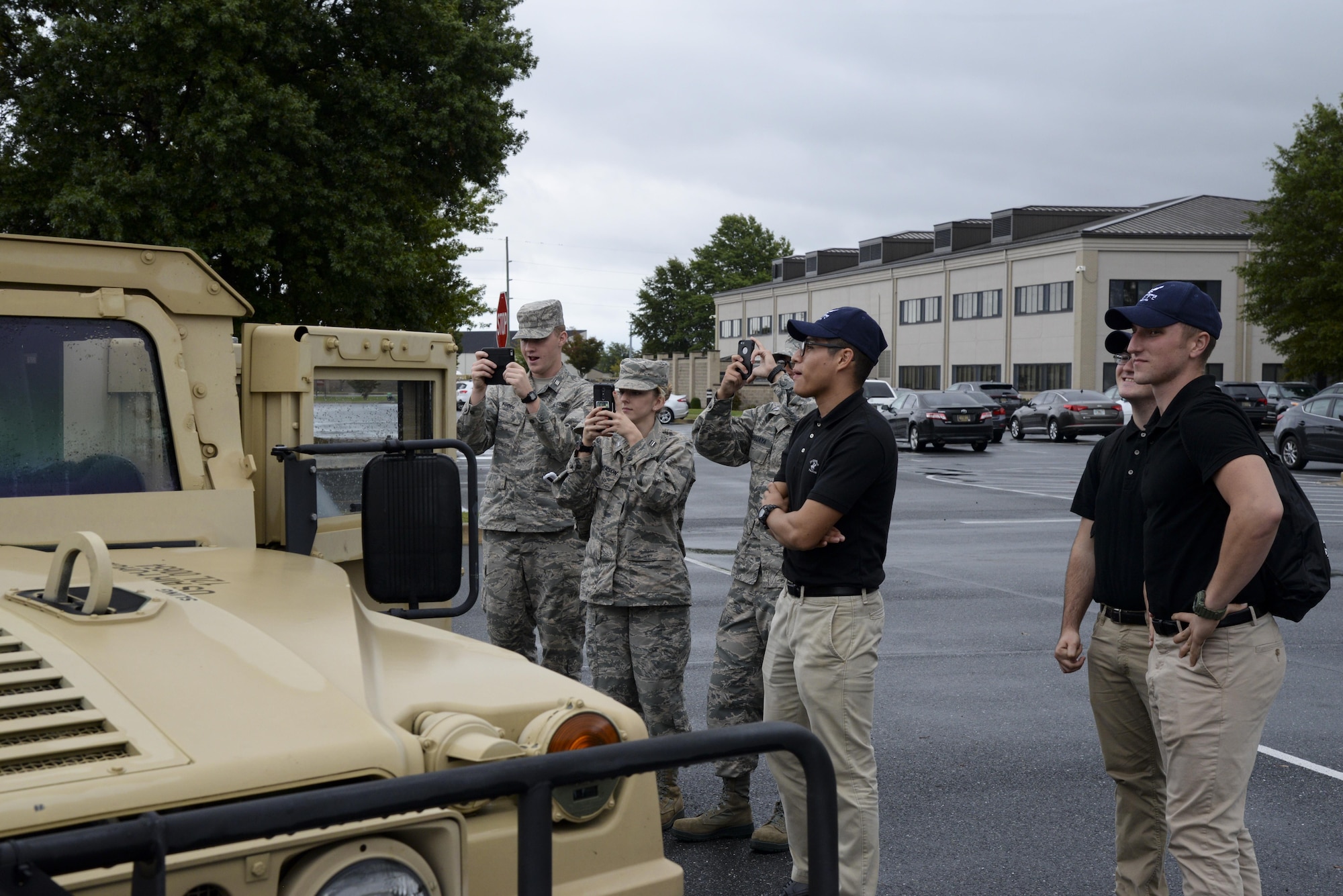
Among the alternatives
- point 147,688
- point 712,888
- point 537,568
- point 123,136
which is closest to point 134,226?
point 123,136

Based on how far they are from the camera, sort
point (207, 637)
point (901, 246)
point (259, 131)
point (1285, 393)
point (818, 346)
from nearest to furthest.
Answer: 1. point (207, 637)
2. point (818, 346)
3. point (259, 131)
4. point (1285, 393)
5. point (901, 246)

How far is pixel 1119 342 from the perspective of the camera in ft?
14.0

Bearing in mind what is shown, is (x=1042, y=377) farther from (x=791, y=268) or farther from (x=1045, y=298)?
(x=791, y=268)

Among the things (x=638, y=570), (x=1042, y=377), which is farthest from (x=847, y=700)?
(x=1042, y=377)

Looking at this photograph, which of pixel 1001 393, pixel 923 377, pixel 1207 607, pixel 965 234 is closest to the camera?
pixel 1207 607

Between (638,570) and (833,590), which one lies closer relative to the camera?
(833,590)

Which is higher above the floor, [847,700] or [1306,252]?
[1306,252]

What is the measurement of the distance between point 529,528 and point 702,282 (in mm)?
87508

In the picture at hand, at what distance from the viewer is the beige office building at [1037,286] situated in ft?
163

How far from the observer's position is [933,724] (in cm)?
643

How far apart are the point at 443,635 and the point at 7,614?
959mm

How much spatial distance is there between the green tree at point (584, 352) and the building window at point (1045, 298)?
135ft

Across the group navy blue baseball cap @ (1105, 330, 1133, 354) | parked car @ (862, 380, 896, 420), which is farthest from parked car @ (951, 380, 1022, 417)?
navy blue baseball cap @ (1105, 330, 1133, 354)

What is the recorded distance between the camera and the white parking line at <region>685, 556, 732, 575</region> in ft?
38.4
